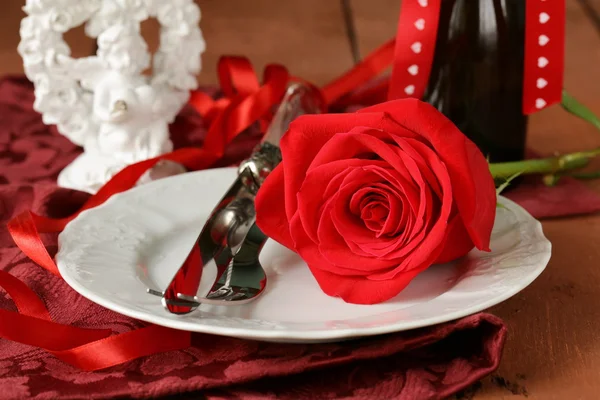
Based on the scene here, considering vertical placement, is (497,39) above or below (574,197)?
above

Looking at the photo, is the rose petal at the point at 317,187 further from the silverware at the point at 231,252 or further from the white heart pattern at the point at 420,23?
the white heart pattern at the point at 420,23

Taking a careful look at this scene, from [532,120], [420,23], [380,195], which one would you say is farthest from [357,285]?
[532,120]

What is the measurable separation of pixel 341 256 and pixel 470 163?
0.08 metres

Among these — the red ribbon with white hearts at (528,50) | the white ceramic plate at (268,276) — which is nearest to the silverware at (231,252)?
the white ceramic plate at (268,276)

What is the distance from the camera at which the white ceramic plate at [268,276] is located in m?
0.38

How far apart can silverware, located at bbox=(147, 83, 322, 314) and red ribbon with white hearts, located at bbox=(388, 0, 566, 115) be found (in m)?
0.11

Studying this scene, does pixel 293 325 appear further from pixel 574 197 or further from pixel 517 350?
pixel 574 197

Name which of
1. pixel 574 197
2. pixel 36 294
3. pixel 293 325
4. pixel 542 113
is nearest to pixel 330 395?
pixel 293 325

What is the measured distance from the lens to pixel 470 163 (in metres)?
0.40

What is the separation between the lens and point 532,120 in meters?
0.77

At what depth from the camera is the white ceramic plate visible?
38cm

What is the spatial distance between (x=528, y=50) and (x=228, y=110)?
0.81 feet

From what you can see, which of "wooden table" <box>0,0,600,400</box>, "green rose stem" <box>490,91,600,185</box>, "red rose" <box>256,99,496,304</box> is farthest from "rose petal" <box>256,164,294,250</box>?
"green rose stem" <box>490,91,600,185</box>

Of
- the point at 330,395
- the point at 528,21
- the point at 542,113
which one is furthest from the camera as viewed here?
the point at 542,113
